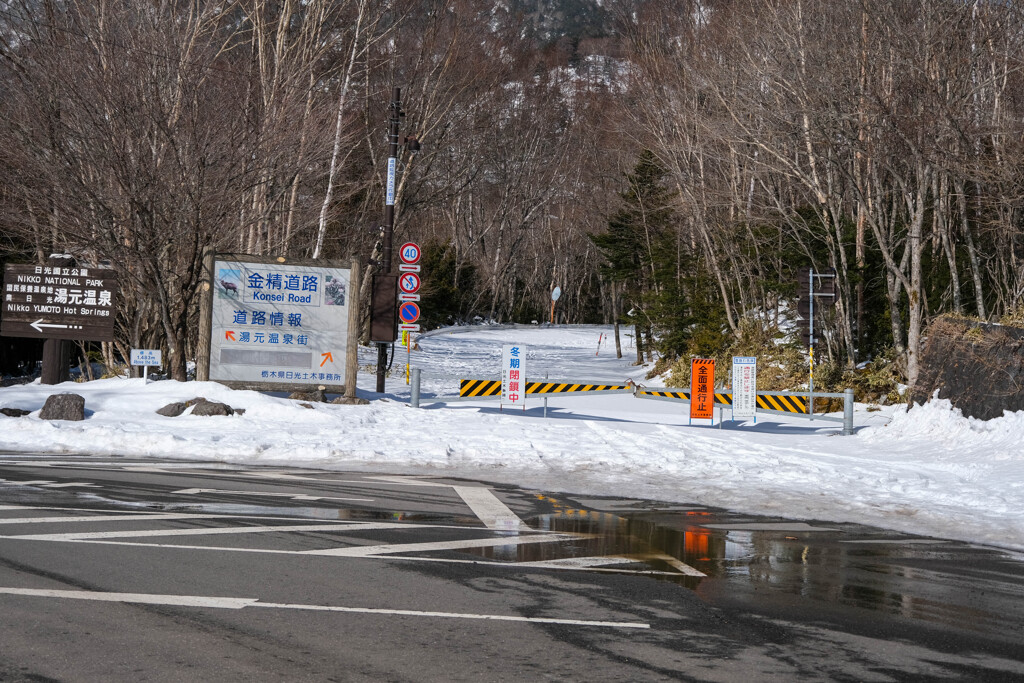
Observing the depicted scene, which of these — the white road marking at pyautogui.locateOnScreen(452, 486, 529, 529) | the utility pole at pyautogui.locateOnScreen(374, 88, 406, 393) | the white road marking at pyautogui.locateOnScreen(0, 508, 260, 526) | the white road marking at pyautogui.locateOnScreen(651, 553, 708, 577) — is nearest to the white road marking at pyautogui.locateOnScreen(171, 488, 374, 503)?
the white road marking at pyautogui.locateOnScreen(452, 486, 529, 529)

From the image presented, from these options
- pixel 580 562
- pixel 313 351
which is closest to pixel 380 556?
pixel 580 562

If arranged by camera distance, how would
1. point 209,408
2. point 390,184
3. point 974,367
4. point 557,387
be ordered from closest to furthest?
point 974,367
point 209,408
point 557,387
point 390,184

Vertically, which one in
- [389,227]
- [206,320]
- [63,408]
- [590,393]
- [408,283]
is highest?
[389,227]

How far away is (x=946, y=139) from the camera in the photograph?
1933 cm

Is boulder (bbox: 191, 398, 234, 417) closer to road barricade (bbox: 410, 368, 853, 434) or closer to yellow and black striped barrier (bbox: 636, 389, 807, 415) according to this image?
road barricade (bbox: 410, 368, 853, 434)

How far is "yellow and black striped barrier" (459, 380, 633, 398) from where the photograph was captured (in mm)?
18281

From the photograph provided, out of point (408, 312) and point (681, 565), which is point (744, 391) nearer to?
point (408, 312)

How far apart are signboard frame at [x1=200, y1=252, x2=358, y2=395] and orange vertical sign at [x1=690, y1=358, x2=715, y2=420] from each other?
21.9 ft

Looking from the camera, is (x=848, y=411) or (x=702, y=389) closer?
(x=848, y=411)

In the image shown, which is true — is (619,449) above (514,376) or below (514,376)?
below

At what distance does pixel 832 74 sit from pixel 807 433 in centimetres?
804

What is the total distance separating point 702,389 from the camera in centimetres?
1852

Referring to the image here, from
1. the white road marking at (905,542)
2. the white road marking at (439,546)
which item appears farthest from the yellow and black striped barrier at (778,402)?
the white road marking at (439,546)

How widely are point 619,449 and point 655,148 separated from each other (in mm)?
22877
